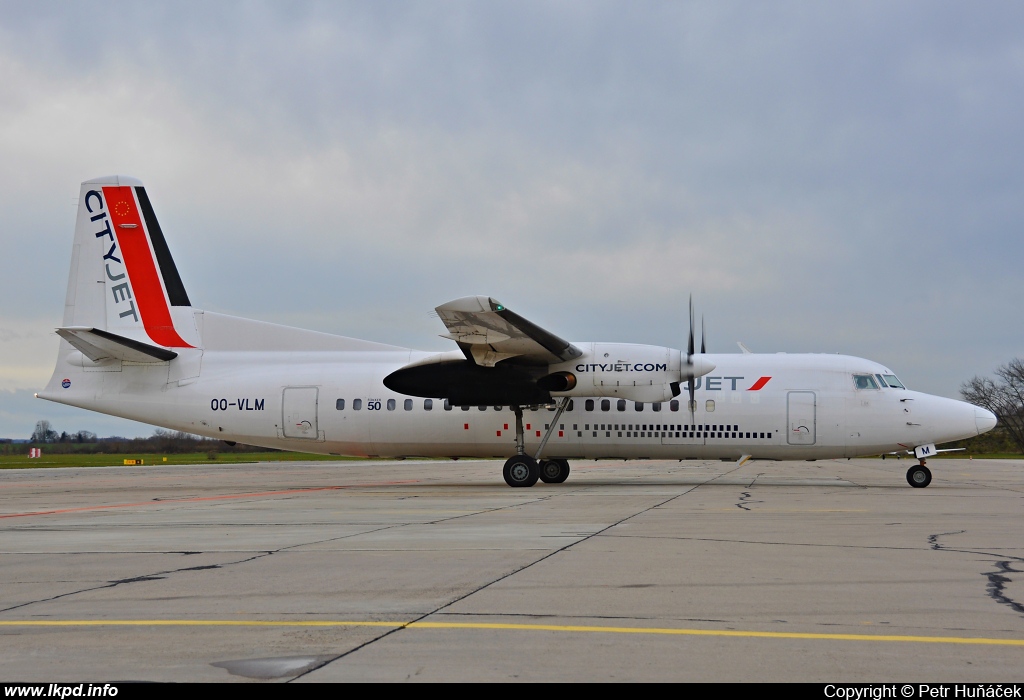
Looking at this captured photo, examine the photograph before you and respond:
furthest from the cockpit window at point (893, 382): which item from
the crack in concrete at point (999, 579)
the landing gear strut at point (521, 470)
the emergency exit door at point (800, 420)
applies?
the crack in concrete at point (999, 579)

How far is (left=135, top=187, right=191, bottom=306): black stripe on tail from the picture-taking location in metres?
23.4

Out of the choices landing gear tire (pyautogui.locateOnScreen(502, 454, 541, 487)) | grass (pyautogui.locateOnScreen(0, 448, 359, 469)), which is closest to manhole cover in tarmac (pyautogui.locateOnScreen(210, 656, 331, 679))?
landing gear tire (pyautogui.locateOnScreen(502, 454, 541, 487))

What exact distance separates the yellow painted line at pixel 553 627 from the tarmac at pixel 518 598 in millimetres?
27

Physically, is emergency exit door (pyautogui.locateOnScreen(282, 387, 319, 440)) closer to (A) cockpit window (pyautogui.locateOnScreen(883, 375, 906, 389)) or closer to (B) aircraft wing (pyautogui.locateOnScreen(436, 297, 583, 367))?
(B) aircraft wing (pyautogui.locateOnScreen(436, 297, 583, 367))

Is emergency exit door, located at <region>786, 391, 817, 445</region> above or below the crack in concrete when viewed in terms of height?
above

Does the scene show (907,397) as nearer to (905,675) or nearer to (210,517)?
(210,517)

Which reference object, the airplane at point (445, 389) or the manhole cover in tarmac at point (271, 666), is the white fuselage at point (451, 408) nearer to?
the airplane at point (445, 389)

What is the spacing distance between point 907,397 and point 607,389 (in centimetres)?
775

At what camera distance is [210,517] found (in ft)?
45.0

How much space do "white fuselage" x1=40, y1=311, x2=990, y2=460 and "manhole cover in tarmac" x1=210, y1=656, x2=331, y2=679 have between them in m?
16.0

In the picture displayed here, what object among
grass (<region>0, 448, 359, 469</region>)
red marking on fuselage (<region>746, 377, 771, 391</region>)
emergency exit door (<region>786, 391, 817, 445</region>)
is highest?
red marking on fuselage (<region>746, 377, 771, 391</region>)

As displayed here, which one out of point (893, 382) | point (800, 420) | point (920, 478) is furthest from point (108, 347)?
point (920, 478)

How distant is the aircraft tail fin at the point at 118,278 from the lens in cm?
2311

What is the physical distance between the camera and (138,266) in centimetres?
2322
